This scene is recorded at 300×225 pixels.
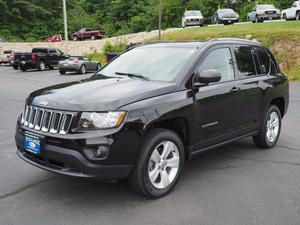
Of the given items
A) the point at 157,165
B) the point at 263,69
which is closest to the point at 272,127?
the point at 263,69

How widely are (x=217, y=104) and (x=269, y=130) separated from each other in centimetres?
180

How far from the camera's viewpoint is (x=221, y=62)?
5.39m

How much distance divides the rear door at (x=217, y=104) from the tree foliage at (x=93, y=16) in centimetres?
5317

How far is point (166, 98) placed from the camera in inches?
174

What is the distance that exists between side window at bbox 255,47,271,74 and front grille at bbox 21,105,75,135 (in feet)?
11.8

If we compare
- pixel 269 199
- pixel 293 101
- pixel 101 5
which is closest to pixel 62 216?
pixel 269 199

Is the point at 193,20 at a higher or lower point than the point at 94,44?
higher

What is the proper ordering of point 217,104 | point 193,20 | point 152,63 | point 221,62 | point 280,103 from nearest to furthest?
point 217,104 < point 152,63 < point 221,62 < point 280,103 < point 193,20

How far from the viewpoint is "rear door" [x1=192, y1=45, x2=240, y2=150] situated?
4.85 metres

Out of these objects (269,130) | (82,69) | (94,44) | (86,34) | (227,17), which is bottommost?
(82,69)

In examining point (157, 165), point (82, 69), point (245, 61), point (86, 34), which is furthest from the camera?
point (86, 34)

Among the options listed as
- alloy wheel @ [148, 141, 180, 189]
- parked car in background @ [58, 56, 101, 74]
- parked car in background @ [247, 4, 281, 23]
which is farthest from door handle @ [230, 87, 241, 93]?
parked car in background @ [247, 4, 281, 23]

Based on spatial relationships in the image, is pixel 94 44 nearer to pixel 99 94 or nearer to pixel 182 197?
pixel 99 94

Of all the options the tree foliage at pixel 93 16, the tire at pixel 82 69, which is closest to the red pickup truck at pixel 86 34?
the tree foliage at pixel 93 16
